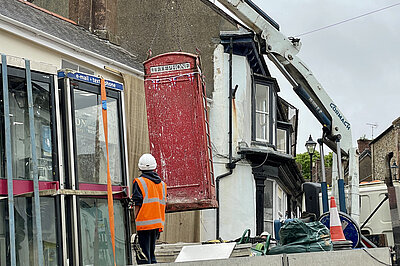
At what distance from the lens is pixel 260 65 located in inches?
715

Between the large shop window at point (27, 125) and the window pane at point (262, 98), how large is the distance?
11.2 meters

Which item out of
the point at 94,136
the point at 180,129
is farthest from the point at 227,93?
the point at 94,136

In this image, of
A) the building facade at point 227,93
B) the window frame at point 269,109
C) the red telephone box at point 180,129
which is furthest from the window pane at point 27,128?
the window frame at point 269,109

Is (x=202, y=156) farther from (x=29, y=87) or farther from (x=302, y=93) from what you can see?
(x=29, y=87)

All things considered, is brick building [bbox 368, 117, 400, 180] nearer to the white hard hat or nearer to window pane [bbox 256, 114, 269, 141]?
window pane [bbox 256, 114, 269, 141]

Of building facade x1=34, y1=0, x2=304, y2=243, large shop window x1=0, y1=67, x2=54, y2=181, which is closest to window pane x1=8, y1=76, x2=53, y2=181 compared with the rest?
large shop window x1=0, y1=67, x2=54, y2=181

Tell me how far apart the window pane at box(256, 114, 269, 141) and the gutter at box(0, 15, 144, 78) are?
534 cm

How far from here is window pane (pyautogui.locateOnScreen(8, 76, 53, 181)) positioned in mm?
7070

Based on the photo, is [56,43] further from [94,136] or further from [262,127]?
[262,127]

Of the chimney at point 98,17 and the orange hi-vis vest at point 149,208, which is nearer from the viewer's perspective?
the orange hi-vis vest at point 149,208

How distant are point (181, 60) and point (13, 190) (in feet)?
16.7

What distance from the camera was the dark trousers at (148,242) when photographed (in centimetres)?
753

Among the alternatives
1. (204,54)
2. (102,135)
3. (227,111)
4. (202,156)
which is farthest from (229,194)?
(102,135)

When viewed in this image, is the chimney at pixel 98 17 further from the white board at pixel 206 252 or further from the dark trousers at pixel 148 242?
the white board at pixel 206 252
